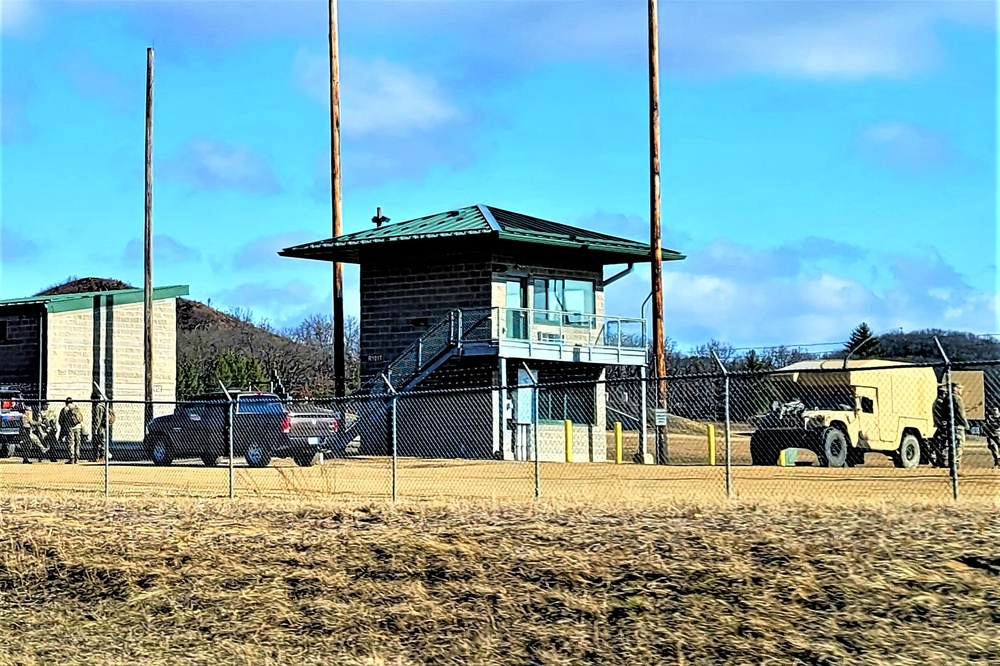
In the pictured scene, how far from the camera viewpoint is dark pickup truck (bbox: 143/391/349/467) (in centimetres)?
2698

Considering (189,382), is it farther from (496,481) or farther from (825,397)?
(496,481)

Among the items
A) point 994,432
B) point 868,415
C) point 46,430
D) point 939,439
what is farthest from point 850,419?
point 46,430

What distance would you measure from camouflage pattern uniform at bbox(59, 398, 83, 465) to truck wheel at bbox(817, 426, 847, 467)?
16.1 meters

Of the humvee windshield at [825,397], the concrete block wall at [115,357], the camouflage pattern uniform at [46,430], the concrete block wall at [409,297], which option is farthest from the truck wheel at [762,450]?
the concrete block wall at [115,357]

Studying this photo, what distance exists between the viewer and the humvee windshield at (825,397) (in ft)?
96.3

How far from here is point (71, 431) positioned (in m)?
30.5

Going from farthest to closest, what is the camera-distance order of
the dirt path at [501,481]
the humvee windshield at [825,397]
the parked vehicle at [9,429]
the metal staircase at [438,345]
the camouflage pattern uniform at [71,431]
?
the metal staircase at [438,345] < the parked vehicle at [9,429] < the camouflage pattern uniform at [71,431] < the humvee windshield at [825,397] < the dirt path at [501,481]

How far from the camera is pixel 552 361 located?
36125 millimetres

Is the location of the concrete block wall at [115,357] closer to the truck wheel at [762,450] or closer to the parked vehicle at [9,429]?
the parked vehicle at [9,429]

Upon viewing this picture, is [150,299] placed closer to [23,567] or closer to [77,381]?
[77,381]

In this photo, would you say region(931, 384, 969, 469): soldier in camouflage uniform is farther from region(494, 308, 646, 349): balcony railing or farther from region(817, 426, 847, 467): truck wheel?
region(494, 308, 646, 349): balcony railing

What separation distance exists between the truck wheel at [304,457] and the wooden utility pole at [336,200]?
11.7 meters

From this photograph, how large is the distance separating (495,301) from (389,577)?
24525 millimetres

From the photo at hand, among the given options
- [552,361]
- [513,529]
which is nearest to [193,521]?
[513,529]
